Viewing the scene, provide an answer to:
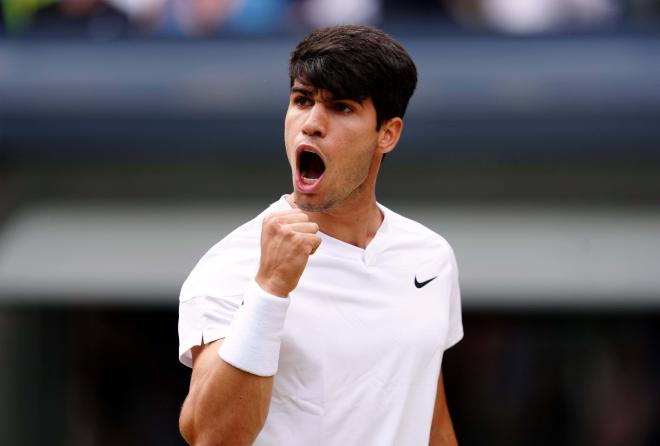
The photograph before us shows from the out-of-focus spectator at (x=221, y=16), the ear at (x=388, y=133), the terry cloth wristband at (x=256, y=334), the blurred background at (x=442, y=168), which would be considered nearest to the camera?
the terry cloth wristband at (x=256, y=334)

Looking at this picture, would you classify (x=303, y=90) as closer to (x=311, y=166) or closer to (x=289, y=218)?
(x=311, y=166)

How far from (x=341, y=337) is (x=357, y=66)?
51cm

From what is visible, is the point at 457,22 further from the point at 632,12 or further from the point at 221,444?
the point at 221,444

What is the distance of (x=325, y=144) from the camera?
2301mm

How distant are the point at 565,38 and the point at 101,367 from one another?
3491mm

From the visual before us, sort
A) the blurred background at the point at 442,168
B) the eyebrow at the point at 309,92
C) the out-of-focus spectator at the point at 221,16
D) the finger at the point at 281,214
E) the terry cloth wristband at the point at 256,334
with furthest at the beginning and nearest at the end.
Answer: the out-of-focus spectator at the point at 221,16
the blurred background at the point at 442,168
the eyebrow at the point at 309,92
the finger at the point at 281,214
the terry cloth wristband at the point at 256,334

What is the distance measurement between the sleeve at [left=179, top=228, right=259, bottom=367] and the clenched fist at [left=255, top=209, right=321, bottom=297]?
11 cm

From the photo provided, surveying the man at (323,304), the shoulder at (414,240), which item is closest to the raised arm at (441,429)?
the man at (323,304)

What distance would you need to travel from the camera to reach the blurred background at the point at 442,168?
22.9 ft

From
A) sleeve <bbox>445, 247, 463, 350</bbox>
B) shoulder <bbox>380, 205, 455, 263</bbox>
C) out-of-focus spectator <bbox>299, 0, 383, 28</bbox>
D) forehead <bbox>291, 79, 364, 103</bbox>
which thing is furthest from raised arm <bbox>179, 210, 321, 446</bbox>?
out-of-focus spectator <bbox>299, 0, 383, 28</bbox>

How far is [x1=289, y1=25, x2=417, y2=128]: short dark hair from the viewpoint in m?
2.30

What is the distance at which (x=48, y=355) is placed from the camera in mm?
7906

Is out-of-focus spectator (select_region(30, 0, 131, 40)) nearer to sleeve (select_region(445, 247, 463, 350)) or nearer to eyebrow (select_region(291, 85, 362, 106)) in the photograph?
sleeve (select_region(445, 247, 463, 350))

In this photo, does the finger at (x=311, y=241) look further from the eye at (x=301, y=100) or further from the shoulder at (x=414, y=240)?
the shoulder at (x=414, y=240)
